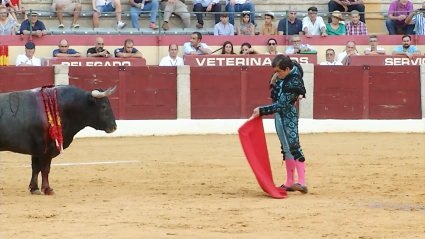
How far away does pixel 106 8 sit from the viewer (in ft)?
52.9

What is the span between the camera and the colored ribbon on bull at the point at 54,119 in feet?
27.2

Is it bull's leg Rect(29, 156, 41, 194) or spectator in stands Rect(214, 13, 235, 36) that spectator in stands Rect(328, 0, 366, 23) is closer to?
spectator in stands Rect(214, 13, 235, 36)

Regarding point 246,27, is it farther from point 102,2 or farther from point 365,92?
point 102,2

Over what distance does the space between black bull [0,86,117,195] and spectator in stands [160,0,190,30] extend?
743 cm

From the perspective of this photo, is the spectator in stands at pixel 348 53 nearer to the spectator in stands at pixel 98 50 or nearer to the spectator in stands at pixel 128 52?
the spectator in stands at pixel 128 52

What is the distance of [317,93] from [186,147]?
124 inches

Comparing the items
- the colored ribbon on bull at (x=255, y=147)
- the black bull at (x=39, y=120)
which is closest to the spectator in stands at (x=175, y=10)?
the black bull at (x=39, y=120)

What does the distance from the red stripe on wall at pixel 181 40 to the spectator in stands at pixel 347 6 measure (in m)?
0.67

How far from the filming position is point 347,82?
15.0m

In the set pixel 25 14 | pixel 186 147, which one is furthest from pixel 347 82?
pixel 25 14

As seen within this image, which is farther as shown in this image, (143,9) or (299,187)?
(143,9)

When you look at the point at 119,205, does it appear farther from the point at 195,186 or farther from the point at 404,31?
the point at 404,31

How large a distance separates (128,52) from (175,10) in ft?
6.35

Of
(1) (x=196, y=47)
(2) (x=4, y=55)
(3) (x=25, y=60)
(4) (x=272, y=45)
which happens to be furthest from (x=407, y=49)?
(2) (x=4, y=55)
